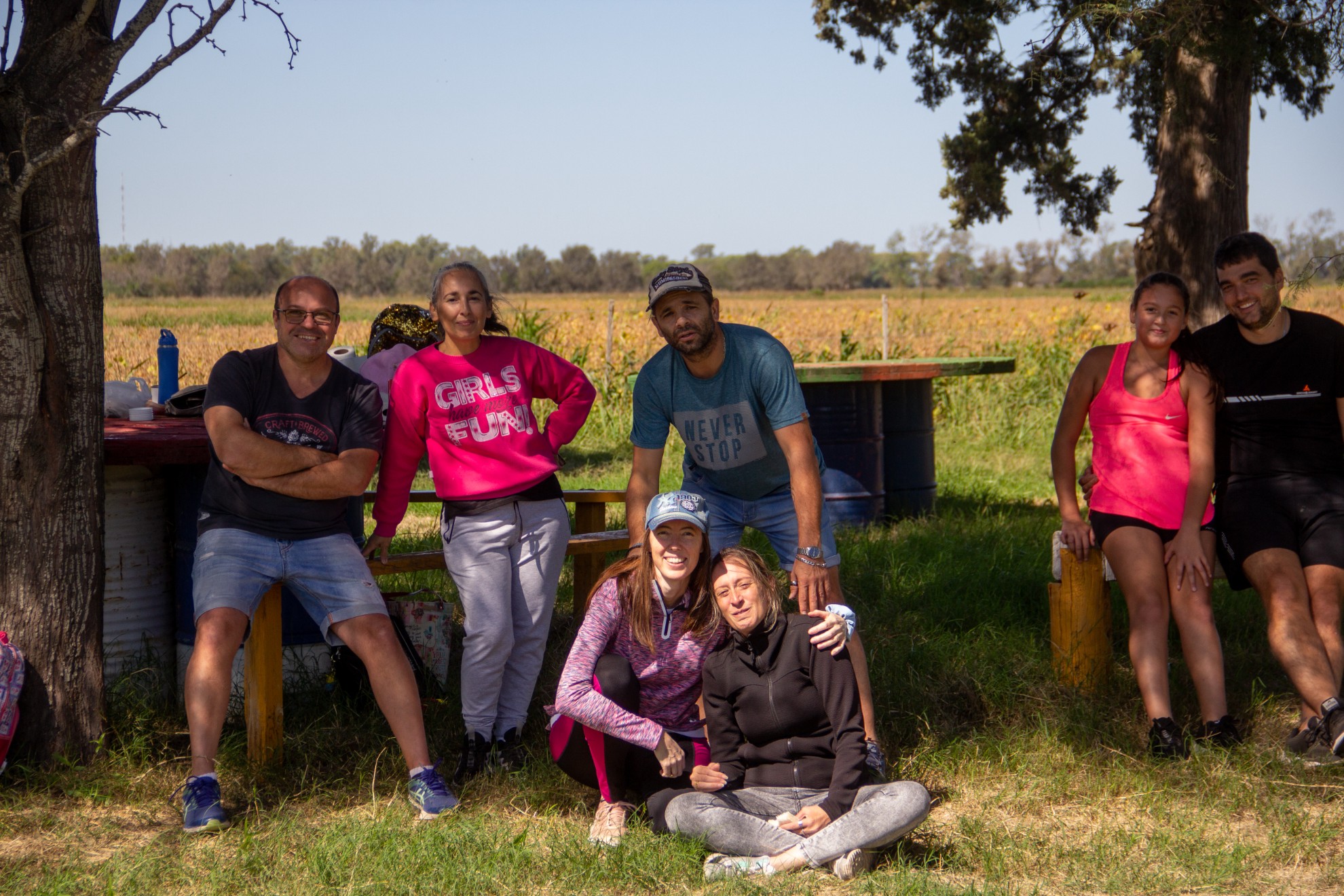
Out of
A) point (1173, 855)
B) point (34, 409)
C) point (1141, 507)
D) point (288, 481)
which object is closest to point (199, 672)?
point (288, 481)

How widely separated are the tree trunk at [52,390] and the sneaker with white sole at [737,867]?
2.13 meters

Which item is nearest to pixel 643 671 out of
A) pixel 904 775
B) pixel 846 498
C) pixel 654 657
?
pixel 654 657

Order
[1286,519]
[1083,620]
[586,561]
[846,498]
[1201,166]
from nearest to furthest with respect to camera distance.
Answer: [1286,519] → [1083,620] → [586,561] → [1201,166] → [846,498]

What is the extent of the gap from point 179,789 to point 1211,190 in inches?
253

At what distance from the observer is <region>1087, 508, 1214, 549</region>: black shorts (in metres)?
4.25

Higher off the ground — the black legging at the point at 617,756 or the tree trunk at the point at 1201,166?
the tree trunk at the point at 1201,166

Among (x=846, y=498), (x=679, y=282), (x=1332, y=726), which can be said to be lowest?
(x=1332, y=726)

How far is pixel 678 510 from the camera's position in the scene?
3.41m

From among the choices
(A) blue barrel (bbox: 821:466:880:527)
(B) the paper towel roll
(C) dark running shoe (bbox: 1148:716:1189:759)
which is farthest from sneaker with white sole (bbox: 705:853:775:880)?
(A) blue barrel (bbox: 821:466:880:527)

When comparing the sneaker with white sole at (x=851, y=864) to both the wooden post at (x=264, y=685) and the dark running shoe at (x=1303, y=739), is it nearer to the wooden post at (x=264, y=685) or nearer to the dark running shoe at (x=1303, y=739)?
the dark running shoe at (x=1303, y=739)

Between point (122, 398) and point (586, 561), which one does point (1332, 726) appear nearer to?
point (586, 561)

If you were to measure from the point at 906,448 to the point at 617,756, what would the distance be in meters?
4.65

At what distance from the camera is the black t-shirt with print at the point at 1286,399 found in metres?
4.33

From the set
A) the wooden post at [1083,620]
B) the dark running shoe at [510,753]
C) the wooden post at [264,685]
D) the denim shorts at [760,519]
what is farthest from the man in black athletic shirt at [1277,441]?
the wooden post at [264,685]
